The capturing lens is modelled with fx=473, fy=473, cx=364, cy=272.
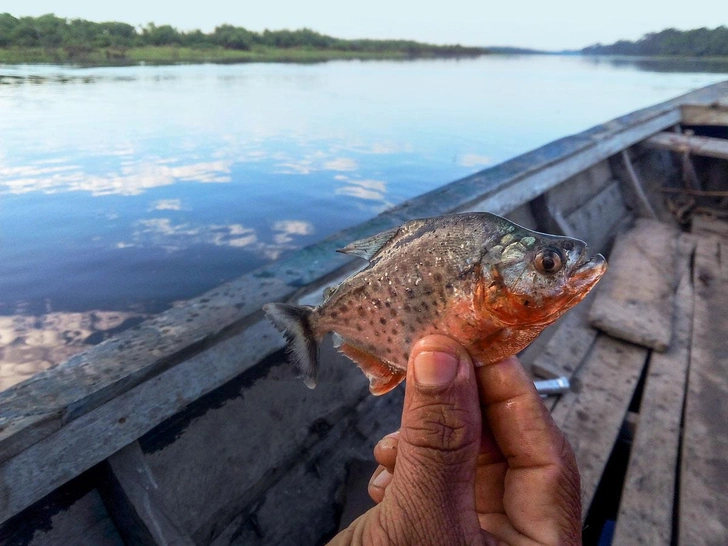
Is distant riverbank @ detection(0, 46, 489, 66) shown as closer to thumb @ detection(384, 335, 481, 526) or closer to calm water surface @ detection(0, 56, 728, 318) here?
calm water surface @ detection(0, 56, 728, 318)

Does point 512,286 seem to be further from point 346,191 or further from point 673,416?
point 346,191

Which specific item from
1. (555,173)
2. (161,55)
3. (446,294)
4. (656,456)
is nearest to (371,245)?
(446,294)

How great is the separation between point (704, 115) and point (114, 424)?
11.0 metres

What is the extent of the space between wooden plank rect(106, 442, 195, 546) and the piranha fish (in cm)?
88

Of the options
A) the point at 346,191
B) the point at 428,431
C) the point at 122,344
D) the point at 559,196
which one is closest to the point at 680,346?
the point at 559,196

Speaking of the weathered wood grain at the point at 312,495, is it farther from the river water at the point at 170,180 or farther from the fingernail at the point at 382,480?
the river water at the point at 170,180

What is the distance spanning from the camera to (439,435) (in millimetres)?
1452

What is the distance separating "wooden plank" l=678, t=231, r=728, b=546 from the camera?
2451 mm

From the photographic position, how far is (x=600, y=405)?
11.0 feet

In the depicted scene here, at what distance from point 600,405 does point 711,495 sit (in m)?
0.83

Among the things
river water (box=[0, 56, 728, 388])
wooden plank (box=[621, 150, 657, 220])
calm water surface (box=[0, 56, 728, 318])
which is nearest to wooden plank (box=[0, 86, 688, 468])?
river water (box=[0, 56, 728, 388])

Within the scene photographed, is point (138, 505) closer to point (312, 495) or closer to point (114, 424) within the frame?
point (114, 424)

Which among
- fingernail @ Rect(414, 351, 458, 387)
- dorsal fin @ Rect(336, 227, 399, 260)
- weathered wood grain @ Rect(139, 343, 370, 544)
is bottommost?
weathered wood grain @ Rect(139, 343, 370, 544)

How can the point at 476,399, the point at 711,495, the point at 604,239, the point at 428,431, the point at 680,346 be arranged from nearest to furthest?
the point at 428,431, the point at 476,399, the point at 711,495, the point at 680,346, the point at 604,239
